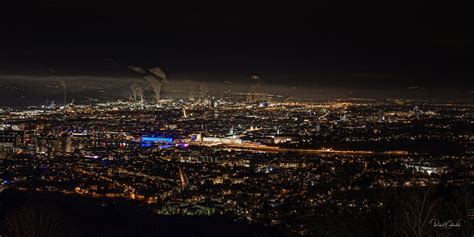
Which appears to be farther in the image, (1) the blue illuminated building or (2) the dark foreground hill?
(1) the blue illuminated building

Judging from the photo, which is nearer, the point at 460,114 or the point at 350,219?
the point at 350,219

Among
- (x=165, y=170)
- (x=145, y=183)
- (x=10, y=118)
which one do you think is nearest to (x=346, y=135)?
(x=165, y=170)

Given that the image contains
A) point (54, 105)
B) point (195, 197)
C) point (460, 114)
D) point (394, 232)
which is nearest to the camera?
point (394, 232)

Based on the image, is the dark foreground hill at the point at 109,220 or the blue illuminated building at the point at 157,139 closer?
the dark foreground hill at the point at 109,220

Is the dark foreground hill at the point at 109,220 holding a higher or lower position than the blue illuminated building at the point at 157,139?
lower

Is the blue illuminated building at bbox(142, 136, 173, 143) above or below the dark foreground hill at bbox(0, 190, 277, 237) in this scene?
above

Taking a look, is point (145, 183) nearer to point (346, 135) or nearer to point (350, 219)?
point (350, 219)

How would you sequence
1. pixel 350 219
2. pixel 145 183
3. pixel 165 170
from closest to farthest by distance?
pixel 350 219, pixel 145 183, pixel 165 170

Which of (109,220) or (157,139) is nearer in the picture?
(109,220)

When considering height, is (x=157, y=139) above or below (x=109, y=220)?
above

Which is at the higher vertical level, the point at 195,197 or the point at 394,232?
the point at 394,232
